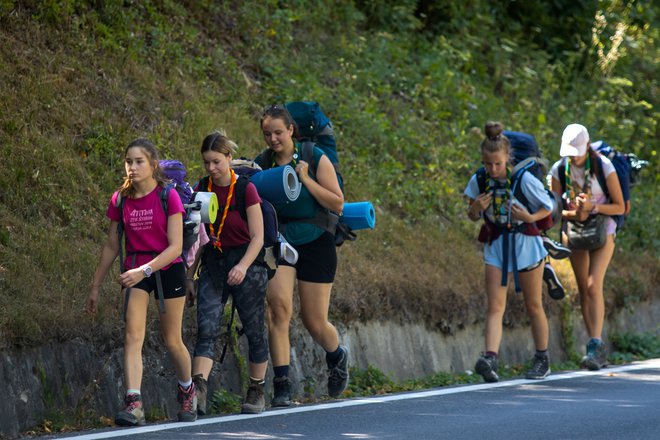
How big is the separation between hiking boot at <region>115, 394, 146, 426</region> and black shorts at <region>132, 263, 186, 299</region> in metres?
0.63

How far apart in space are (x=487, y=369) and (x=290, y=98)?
5077 mm

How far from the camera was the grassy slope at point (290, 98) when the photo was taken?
9.94 m

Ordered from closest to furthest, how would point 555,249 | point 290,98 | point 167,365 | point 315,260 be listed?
1. point 167,365
2. point 315,260
3. point 555,249
4. point 290,98

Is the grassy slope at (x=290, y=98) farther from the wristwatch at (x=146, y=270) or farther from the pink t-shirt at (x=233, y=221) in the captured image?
the pink t-shirt at (x=233, y=221)

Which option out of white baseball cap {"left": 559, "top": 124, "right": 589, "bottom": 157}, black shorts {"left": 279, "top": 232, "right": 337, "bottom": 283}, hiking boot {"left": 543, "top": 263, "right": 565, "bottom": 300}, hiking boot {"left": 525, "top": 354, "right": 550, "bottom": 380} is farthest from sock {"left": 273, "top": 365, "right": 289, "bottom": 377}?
white baseball cap {"left": 559, "top": 124, "right": 589, "bottom": 157}

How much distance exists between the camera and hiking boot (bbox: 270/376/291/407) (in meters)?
8.59

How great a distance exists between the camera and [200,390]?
803cm

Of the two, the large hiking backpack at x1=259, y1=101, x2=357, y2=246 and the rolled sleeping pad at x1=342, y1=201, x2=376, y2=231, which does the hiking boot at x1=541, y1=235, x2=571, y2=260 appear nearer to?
the rolled sleeping pad at x1=342, y1=201, x2=376, y2=231

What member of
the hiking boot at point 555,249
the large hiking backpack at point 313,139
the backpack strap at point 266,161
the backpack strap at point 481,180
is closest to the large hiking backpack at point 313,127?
the large hiking backpack at point 313,139

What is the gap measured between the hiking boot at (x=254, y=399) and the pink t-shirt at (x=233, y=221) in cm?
90

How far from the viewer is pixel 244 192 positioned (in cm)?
809

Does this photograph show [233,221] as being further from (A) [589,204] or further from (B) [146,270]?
(A) [589,204]

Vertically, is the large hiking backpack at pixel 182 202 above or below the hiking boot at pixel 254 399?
above

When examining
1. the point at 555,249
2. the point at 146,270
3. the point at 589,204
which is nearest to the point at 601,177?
the point at 589,204
